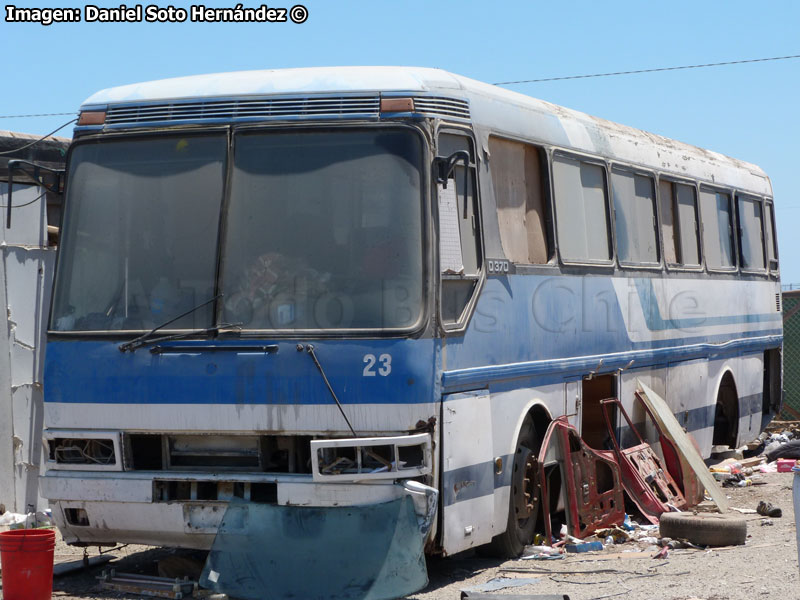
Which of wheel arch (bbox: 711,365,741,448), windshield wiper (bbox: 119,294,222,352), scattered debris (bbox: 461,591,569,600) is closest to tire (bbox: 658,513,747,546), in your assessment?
scattered debris (bbox: 461,591,569,600)

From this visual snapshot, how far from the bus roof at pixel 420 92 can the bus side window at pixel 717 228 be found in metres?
2.38

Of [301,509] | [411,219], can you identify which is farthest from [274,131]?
[301,509]

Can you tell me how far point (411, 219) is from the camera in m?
7.95

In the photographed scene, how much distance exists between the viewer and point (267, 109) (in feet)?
27.2

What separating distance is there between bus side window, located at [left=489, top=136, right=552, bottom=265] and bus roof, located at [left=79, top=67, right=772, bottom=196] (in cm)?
14

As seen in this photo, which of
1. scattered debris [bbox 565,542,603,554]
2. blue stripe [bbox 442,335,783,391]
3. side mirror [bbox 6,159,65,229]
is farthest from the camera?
scattered debris [bbox 565,542,603,554]

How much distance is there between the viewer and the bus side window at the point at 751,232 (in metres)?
15.4

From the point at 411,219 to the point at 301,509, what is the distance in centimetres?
Answer: 192

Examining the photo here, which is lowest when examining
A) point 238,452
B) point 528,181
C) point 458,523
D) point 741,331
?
point 458,523

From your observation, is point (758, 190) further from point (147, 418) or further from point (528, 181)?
point (147, 418)

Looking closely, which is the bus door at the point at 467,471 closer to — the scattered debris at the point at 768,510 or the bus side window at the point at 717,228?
the scattered debris at the point at 768,510

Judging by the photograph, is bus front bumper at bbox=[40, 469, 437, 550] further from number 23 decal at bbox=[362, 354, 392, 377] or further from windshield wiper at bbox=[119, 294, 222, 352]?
windshield wiper at bbox=[119, 294, 222, 352]

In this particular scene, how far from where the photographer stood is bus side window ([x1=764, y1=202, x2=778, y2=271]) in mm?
16589

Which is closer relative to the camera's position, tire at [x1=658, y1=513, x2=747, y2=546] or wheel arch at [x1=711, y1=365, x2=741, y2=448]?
tire at [x1=658, y1=513, x2=747, y2=546]
